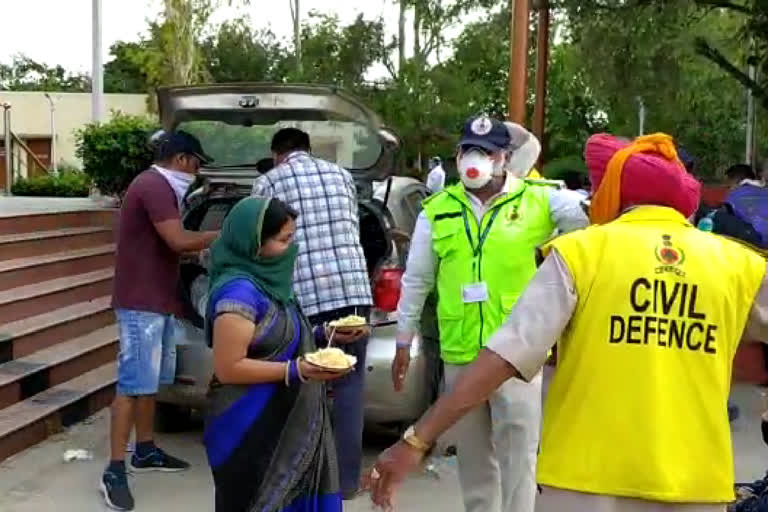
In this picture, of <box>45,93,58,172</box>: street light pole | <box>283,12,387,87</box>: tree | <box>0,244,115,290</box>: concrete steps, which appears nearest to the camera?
<box>0,244,115,290</box>: concrete steps

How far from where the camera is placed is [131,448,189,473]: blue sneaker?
5.93 metres

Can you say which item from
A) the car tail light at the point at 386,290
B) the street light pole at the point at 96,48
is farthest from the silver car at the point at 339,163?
the street light pole at the point at 96,48

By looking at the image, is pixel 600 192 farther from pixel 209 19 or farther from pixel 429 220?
pixel 209 19

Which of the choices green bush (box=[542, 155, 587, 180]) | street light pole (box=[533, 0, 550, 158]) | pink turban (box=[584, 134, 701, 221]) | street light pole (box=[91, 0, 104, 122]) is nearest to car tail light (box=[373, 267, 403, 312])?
pink turban (box=[584, 134, 701, 221])

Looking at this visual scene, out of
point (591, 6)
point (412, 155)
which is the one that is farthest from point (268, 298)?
point (412, 155)

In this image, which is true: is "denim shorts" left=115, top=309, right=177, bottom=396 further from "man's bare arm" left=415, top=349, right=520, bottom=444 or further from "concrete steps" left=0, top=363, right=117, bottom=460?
"man's bare arm" left=415, top=349, right=520, bottom=444

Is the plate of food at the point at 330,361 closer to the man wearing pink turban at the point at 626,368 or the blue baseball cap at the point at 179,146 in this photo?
the man wearing pink turban at the point at 626,368

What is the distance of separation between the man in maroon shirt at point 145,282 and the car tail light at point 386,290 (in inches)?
39.4

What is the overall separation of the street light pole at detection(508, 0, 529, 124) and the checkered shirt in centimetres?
343

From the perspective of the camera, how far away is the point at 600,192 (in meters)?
2.71

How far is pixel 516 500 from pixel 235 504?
122cm

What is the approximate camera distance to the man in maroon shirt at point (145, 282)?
5312 mm

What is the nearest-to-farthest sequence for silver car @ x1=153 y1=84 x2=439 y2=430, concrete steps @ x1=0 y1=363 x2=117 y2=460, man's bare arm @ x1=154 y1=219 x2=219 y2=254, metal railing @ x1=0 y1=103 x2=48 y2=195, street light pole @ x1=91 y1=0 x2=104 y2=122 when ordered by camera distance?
man's bare arm @ x1=154 y1=219 x2=219 y2=254, silver car @ x1=153 y1=84 x2=439 y2=430, concrete steps @ x1=0 y1=363 x2=117 y2=460, street light pole @ x1=91 y1=0 x2=104 y2=122, metal railing @ x1=0 y1=103 x2=48 y2=195

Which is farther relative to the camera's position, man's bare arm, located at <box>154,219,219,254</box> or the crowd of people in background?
man's bare arm, located at <box>154,219,219,254</box>
